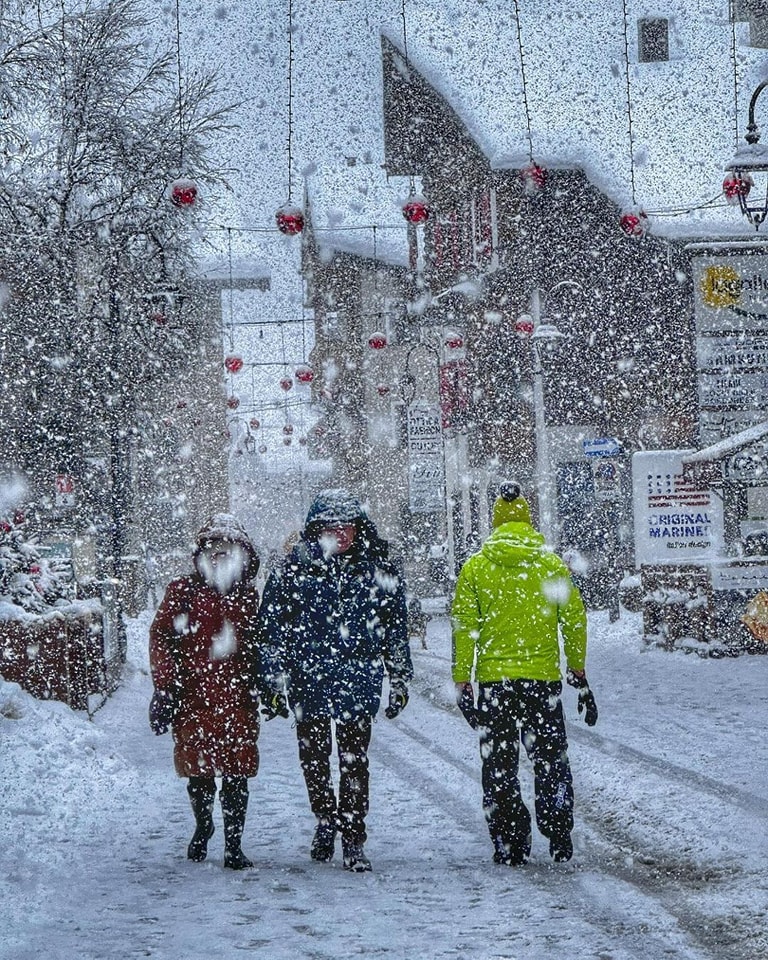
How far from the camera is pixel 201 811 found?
268 inches

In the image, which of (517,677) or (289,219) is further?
(289,219)

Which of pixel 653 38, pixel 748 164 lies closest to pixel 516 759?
pixel 748 164

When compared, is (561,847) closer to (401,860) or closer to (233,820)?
(401,860)

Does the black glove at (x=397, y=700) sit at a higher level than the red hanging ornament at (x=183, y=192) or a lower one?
lower

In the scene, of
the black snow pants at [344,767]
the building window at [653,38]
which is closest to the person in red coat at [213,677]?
the black snow pants at [344,767]

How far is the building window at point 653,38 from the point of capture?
32.2 meters

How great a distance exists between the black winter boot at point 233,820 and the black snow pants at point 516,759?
1.11 m

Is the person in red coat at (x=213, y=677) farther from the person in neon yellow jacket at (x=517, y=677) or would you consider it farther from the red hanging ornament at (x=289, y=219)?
the red hanging ornament at (x=289, y=219)

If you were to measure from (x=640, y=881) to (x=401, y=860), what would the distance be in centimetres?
117

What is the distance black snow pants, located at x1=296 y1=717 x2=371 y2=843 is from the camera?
6.63m

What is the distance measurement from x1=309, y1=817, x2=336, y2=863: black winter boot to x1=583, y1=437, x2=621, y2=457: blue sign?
2032 cm

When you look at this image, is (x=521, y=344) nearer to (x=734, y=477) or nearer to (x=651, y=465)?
(x=651, y=465)

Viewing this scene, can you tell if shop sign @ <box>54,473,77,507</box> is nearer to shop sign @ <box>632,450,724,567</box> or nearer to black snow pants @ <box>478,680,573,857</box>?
shop sign @ <box>632,450,724,567</box>

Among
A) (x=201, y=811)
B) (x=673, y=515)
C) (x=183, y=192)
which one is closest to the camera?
(x=201, y=811)
